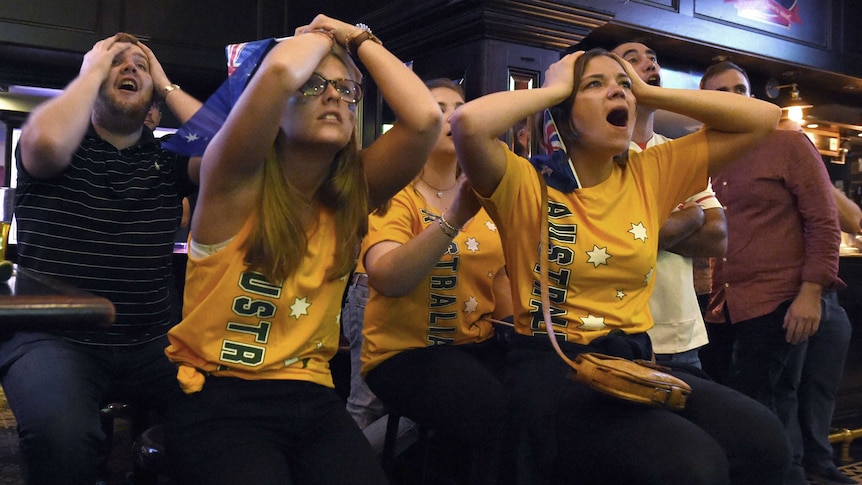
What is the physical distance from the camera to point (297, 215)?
1.43 meters

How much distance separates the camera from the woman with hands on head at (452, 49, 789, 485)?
1316mm

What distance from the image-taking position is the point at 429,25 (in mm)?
2961

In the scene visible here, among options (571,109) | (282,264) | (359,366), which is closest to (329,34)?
(282,264)

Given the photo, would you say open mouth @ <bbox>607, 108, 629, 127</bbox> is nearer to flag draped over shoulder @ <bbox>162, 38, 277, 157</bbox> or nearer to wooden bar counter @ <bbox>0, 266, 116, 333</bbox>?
flag draped over shoulder @ <bbox>162, 38, 277, 157</bbox>

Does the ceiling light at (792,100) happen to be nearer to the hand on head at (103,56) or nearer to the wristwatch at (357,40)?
the wristwatch at (357,40)

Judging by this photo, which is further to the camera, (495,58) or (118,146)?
(495,58)

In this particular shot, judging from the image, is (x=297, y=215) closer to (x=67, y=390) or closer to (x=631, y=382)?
(x=67, y=390)

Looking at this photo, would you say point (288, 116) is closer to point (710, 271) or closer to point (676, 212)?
point (676, 212)

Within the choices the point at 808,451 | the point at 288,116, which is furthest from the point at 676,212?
the point at 808,451

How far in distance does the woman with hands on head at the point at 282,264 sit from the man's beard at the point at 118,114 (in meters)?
0.54

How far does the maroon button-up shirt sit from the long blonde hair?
5.43 feet

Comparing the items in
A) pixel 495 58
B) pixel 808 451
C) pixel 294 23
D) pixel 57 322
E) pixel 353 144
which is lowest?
pixel 808 451

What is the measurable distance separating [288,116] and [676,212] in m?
1.04

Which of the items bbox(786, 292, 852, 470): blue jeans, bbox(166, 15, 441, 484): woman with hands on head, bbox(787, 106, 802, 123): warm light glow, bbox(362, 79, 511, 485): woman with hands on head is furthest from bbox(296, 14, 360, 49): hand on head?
bbox(787, 106, 802, 123): warm light glow
